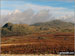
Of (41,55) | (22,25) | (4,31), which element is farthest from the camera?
(22,25)

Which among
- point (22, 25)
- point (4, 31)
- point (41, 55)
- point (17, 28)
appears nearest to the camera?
point (41, 55)

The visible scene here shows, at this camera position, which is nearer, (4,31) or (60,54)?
(60,54)

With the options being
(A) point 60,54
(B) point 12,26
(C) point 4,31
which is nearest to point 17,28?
(B) point 12,26

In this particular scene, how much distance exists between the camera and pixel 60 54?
19.6 meters

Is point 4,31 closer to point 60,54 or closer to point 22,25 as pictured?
point 22,25

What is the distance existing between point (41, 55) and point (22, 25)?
7212cm

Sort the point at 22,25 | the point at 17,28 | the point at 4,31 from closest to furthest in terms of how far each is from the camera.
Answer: the point at 4,31 → the point at 17,28 → the point at 22,25

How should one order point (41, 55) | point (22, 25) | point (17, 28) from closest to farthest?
point (41, 55)
point (17, 28)
point (22, 25)

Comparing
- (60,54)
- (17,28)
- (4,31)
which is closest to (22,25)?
(17,28)

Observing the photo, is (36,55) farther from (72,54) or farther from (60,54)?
(72,54)

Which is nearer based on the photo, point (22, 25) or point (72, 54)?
point (72, 54)

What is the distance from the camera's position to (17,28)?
83438 mm

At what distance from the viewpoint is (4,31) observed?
75688mm

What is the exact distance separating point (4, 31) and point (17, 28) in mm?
9374
